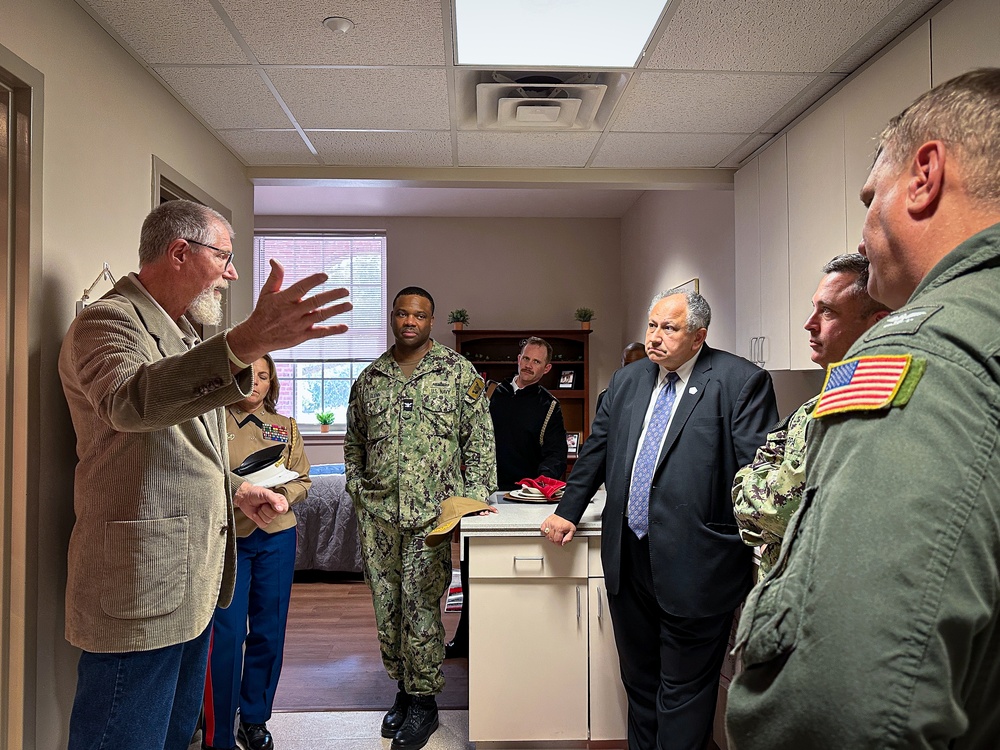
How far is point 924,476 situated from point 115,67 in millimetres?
2582

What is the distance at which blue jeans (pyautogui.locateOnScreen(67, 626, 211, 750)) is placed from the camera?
1.52 meters

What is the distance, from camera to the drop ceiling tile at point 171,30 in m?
2.12

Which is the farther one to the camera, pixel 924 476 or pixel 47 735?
pixel 47 735

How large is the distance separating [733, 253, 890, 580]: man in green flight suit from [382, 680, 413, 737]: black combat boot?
1.68 metres

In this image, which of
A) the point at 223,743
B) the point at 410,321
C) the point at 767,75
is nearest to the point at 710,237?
the point at 767,75

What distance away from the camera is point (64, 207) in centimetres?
198

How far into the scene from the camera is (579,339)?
7230 mm

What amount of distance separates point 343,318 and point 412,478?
507 cm

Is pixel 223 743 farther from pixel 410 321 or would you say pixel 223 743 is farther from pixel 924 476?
pixel 924 476

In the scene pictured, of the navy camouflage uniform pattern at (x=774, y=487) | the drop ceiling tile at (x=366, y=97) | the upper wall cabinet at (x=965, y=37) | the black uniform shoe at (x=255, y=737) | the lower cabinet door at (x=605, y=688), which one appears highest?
the drop ceiling tile at (x=366, y=97)

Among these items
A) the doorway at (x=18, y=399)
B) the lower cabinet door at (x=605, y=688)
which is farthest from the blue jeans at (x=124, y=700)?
the lower cabinet door at (x=605, y=688)

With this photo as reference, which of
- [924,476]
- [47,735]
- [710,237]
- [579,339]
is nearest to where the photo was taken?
[924,476]

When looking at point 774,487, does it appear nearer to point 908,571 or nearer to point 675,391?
point 675,391

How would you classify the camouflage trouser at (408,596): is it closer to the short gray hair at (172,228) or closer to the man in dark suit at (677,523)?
the man in dark suit at (677,523)
